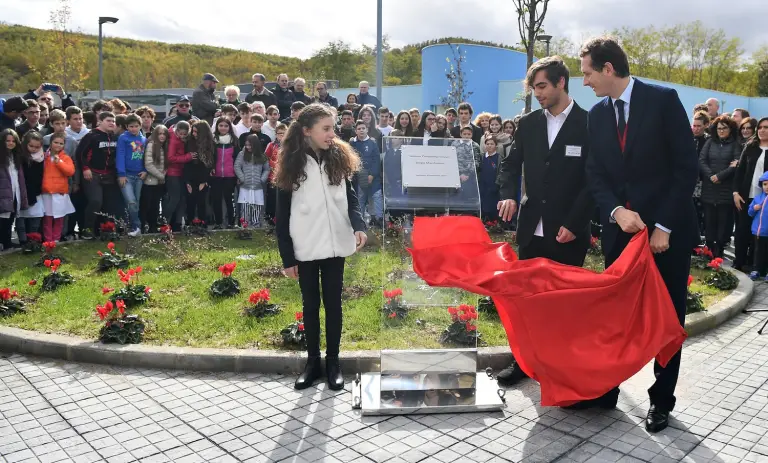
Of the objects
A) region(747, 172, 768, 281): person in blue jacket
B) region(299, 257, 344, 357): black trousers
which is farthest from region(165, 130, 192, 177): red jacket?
region(747, 172, 768, 281): person in blue jacket

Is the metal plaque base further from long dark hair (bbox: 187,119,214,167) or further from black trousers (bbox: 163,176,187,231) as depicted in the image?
black trousers (bbox: 163,176,187,231)

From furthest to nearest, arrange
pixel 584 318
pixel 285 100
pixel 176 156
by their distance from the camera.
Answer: pixel 285 100
pixel 176 156
pixel 584 318

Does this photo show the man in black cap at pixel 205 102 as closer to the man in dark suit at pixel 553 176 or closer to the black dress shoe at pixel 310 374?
the black dress shoe at pixel 310 374

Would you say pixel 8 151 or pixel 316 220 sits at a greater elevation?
pixel 8 151

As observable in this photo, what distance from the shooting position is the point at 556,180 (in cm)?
517

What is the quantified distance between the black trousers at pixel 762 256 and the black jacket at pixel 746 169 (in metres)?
0.87

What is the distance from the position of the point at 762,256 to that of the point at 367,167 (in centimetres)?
610

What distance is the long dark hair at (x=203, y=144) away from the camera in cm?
1194

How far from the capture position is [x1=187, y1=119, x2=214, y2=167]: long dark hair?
39.2ft

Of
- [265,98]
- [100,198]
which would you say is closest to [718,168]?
[265,98]

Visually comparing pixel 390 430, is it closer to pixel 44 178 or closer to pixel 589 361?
pixel 589 361

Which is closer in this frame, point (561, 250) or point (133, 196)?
point (561, 250)

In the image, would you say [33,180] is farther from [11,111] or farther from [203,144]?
[203,144]

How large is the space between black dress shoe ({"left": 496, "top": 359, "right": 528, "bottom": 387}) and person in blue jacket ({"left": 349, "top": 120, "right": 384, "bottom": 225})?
16.3ft
